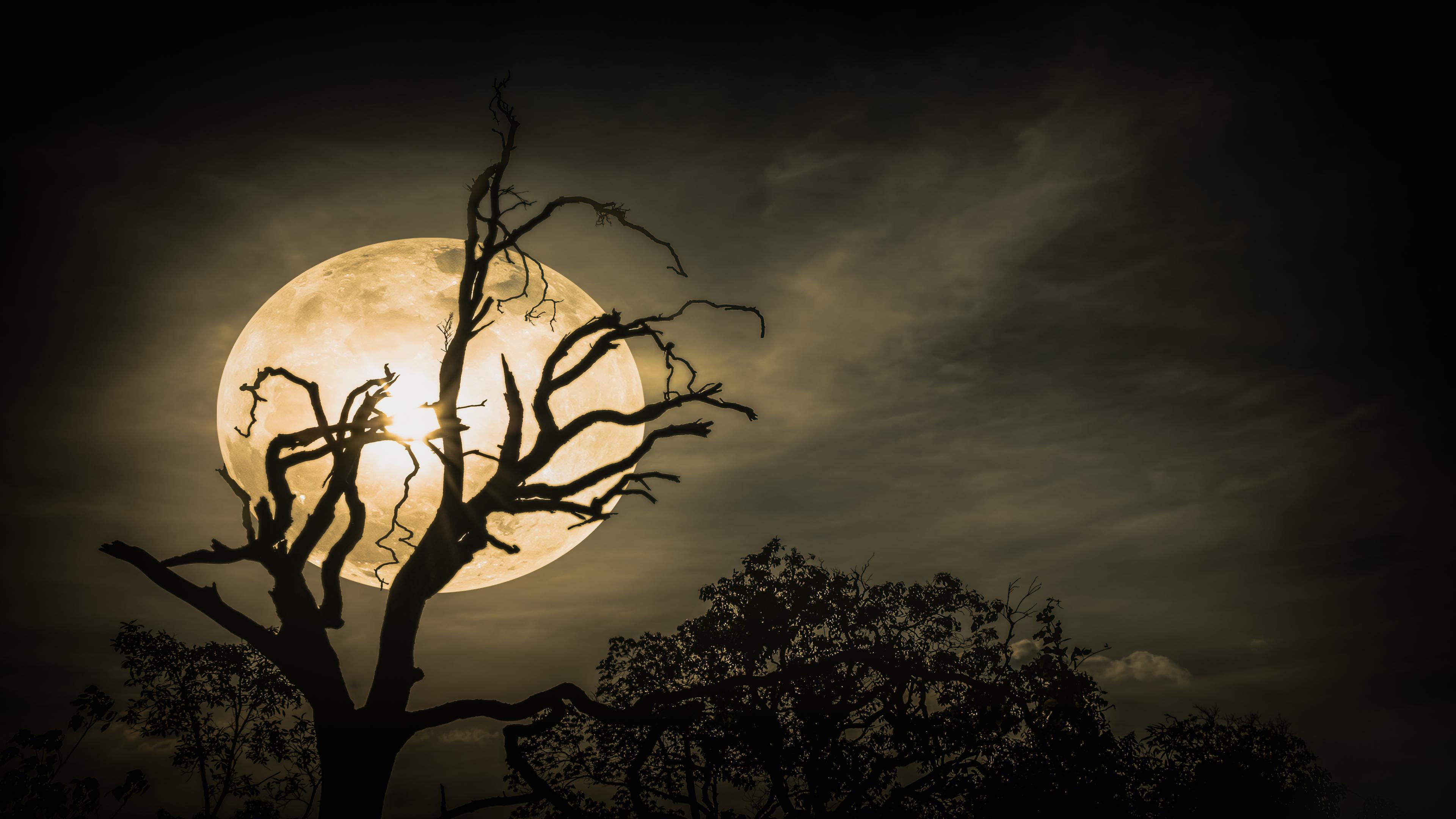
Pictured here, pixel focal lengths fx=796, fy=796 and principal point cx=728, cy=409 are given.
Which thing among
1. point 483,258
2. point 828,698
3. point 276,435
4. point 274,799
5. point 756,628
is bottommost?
point 274,799

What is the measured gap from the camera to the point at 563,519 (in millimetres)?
12180

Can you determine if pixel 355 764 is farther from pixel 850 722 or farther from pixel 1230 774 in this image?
pixel 1230 774

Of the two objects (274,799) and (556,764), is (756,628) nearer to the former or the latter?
(556,764)

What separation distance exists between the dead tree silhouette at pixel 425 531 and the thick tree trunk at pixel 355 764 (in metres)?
0.02

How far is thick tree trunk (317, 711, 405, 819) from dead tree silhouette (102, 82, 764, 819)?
0.6 inches

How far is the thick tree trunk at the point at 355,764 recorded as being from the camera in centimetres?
959

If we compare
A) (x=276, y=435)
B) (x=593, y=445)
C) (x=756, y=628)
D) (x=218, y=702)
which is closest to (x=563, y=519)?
(x=593, y=445)

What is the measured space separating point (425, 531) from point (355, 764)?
3.07m

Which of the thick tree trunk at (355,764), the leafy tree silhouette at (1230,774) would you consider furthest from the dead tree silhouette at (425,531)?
the leafy tree silhouette at (1230,774)

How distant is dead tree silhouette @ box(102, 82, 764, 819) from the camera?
9984 millimetres

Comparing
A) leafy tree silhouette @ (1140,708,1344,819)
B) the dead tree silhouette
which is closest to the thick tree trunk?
the dead tree silhouette

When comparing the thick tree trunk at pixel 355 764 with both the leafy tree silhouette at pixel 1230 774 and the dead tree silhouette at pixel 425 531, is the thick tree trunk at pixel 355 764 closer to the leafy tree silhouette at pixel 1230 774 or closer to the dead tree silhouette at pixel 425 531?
the dead tree silhouette at pixel 425 531

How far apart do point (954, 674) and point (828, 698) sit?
9.99 ft

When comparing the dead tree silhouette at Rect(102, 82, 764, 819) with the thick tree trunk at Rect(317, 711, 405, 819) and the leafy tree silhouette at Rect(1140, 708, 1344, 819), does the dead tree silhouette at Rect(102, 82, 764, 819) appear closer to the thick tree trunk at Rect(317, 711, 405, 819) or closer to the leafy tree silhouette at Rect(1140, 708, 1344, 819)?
the thick tree trunk at Rect(317, 711, 405, 819)
